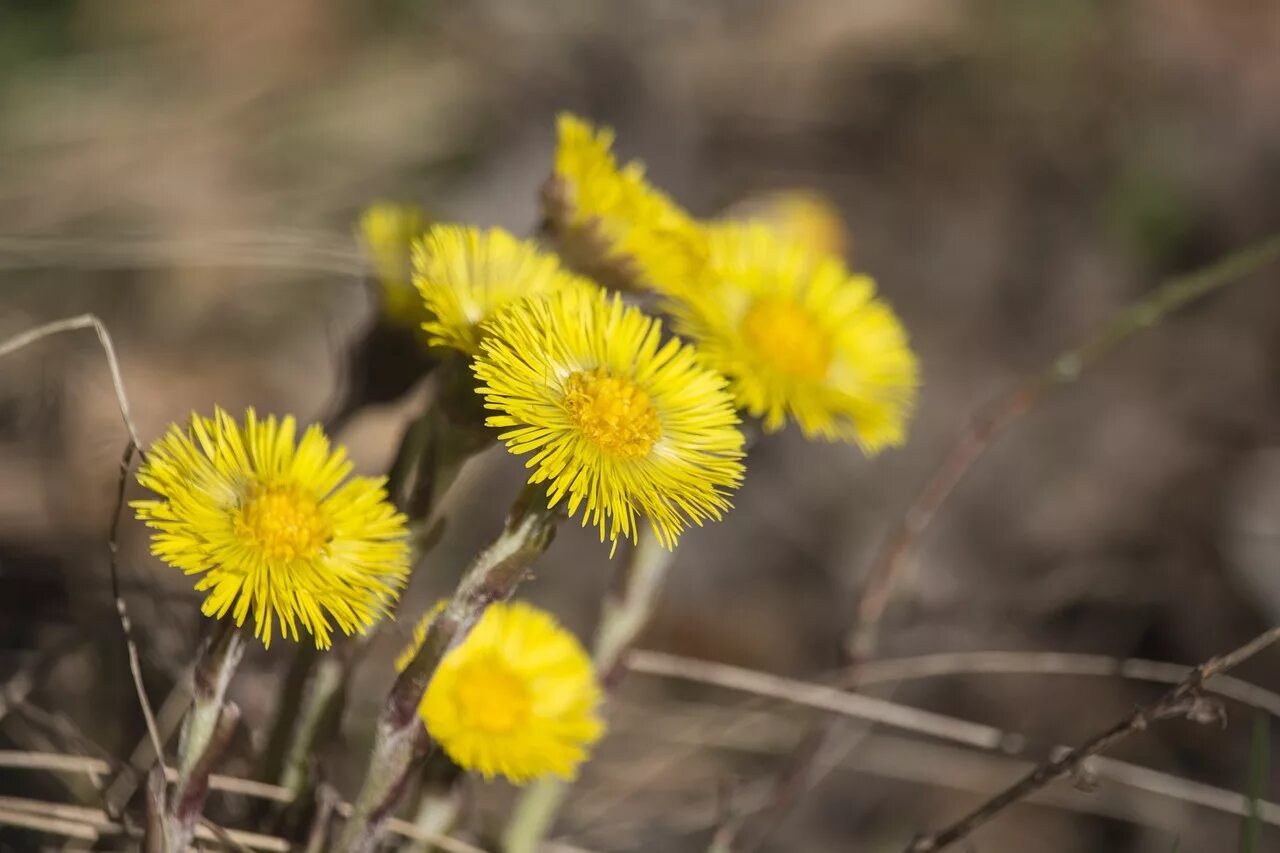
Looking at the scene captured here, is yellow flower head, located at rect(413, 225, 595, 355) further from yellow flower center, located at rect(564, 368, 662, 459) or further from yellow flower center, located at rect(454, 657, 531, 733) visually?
yellow flower center, located at rect(454, 657, 531, 733)

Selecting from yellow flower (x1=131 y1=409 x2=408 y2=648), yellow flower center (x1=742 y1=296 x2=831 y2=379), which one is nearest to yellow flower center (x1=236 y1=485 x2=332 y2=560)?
yellow flower (x1=131 y1=409 x2=408 y2=648)

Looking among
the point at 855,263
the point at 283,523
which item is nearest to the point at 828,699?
the point at 283,523

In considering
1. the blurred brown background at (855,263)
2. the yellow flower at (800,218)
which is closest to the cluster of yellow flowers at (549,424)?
the blurred brown background at (855,263)

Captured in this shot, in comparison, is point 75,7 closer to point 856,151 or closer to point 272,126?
point 272,126

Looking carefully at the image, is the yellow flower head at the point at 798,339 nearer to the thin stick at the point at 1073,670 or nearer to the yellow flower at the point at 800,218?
the thin stick at the point at 1073,670

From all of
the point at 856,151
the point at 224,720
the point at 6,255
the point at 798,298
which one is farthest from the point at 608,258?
the point at 856,151

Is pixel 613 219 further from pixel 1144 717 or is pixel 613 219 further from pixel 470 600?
pixel 1144 717
